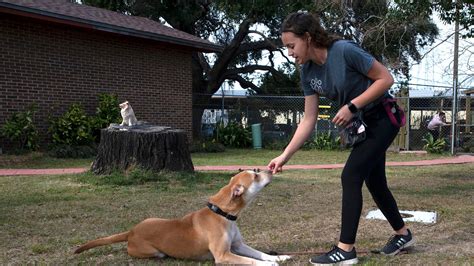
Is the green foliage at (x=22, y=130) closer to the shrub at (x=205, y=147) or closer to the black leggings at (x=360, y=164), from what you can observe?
the shrub at (x=205, y=147)

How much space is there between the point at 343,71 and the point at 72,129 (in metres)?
10.4

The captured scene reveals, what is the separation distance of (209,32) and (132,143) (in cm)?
2059

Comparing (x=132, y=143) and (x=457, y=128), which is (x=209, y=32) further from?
(x=132, y=143)

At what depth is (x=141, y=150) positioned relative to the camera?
7.87 metres

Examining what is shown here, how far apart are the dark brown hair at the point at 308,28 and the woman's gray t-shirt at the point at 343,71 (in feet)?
0.25

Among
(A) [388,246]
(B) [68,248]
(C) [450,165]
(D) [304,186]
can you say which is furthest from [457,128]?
(B) [68,248]

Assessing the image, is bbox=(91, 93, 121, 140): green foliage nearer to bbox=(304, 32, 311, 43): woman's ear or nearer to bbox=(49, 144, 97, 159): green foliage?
bbox=(49, 144, 97, 159): green foliage

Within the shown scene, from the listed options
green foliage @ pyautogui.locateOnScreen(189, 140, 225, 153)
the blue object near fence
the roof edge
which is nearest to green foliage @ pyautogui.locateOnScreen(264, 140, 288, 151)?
the blue object near fence

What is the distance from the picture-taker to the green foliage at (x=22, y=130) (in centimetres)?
1129

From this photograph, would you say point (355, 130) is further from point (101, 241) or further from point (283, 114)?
point (283, 114)

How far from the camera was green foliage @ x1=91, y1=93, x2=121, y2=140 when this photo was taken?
13.0m

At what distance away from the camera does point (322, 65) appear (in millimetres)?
3441

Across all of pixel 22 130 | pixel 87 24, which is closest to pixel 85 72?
pixel 87 24

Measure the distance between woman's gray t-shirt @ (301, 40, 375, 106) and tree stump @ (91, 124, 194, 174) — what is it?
475cm
